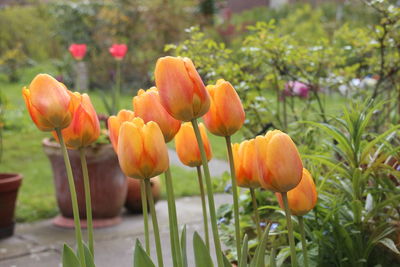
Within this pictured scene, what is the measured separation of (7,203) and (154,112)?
3.24m

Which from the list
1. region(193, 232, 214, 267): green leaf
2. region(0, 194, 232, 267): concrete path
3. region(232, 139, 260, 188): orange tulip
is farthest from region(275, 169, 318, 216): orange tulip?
region(0, 194, 232, 267): concrete path

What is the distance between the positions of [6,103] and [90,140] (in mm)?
4309

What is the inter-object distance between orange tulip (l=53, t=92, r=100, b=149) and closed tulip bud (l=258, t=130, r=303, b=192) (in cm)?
38

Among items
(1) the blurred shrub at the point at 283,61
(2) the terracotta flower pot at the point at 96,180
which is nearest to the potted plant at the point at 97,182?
(2) the terracotta flower pot at the point at 96,180

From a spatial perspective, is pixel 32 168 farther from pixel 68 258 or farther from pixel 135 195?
pixel 68 258

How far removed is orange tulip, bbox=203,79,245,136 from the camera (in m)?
1.29

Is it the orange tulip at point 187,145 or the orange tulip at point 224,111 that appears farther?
the orange tulip at point 187,145

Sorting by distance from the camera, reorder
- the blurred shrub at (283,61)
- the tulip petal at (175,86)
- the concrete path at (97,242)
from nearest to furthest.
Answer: the tulip petal at (175,86), the blurred shrub at (283,61), the concrete path at (97,242)

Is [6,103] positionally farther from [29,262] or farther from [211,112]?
[211,112]

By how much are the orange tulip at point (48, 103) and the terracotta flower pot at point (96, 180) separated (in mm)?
3299

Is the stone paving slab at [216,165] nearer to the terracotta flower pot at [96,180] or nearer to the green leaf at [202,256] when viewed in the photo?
the terracotta flower pot at [96,180]

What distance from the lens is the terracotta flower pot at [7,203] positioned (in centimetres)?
423

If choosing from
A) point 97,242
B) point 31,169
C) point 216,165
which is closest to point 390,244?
point 97,242

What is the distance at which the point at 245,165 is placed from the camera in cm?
146
